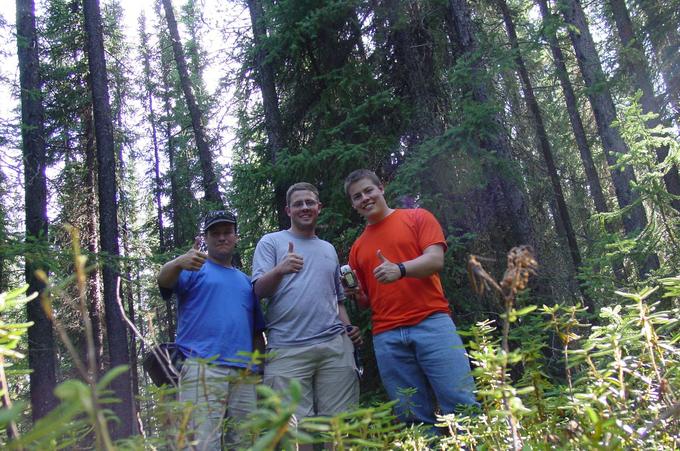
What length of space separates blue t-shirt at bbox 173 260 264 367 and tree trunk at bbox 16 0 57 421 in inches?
289

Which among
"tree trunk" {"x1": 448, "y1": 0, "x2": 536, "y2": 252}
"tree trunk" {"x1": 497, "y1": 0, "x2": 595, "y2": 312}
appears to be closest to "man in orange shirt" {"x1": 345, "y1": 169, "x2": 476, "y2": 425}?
"tree trunk" {"x1": 448, "y1": 0, "x2": 536, "y2": 252}

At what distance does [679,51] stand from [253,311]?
1155 centimetres

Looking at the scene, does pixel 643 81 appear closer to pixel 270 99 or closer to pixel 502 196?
pixel 502 196

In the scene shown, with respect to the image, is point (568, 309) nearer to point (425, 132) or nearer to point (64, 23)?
point (425, 132)

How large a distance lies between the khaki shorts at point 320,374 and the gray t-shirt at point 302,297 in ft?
0.27

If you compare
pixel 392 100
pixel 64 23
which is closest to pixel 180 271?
pixel 392 100

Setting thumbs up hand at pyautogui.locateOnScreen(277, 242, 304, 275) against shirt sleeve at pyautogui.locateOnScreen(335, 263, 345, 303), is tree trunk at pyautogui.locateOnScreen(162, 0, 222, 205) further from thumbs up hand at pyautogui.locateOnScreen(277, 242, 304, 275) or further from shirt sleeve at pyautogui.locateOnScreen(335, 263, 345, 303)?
thumbs up hand at pyautogui.locateOnScreen(277, 242, 304, 275)

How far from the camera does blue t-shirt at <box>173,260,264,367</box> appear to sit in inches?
147

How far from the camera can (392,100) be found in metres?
6.63

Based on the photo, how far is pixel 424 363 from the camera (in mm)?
3762

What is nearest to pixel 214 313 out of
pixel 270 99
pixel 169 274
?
pixel 169 274

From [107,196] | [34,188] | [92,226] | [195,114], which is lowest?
[107,196]

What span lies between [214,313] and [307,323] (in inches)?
27.5

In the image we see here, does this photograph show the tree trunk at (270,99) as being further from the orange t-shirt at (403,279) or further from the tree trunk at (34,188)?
the tree trunk at (34,188)
